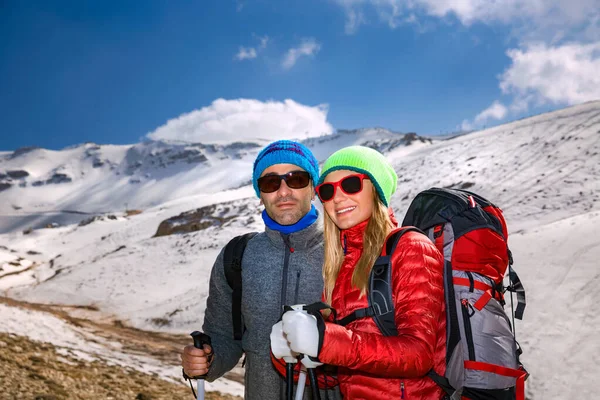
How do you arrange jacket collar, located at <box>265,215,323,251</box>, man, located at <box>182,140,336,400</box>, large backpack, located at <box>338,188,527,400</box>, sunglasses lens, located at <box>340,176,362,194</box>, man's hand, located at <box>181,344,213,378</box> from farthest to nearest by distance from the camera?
1. jacket collar, located at <box>265,215,323,251</box>
2. man, located at <box>182,140,336,400</box>
3. man's hand, located at <box>181,344,213,378</box>
4. sunglasses lens, located at <box>340,176,362,194</box>
5. large backpack, located at <box>338,188,527,400</box>

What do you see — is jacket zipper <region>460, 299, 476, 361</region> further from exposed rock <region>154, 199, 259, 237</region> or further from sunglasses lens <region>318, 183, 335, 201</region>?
exposed rock <region>154, 199, 259, 237</region>

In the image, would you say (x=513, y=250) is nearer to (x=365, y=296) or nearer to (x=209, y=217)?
(x=365, y=296)

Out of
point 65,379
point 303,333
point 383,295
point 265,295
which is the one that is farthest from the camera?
point 65,379

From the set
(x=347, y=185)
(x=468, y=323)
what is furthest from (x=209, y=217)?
(x=468, y=323)

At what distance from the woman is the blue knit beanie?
43 cm

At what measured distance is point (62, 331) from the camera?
11.9 metres

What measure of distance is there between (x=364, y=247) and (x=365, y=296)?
292 mm

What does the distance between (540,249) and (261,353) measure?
13.0 meters

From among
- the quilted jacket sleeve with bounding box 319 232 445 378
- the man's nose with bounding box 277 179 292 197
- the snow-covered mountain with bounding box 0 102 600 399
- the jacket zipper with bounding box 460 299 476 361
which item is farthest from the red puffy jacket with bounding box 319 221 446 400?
the snow-covered mountain with bounding box 0 102 600 399

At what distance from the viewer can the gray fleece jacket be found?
2.69m

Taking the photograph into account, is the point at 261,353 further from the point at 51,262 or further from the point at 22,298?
the point at 51,262

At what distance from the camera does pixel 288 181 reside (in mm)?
2873

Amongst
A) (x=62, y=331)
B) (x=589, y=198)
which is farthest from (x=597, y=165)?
(x=62, y=331)

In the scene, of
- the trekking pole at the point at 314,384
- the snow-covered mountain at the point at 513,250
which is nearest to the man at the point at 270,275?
the trekking pole at the point at 314,384
